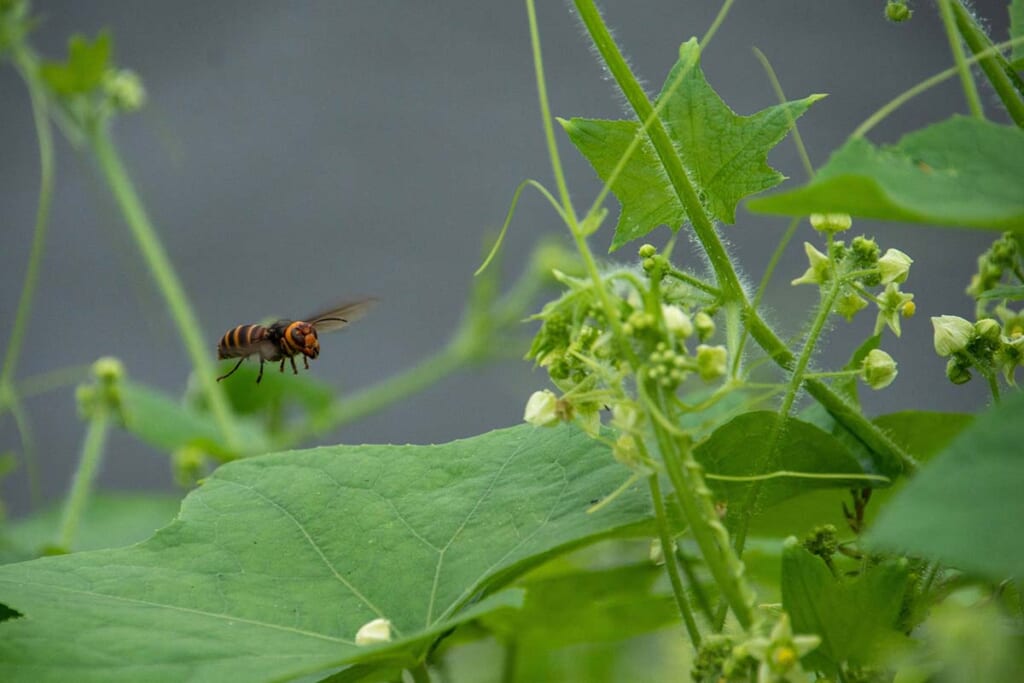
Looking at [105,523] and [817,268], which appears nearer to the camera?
[817,268]

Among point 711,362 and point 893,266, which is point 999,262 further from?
point 711,362

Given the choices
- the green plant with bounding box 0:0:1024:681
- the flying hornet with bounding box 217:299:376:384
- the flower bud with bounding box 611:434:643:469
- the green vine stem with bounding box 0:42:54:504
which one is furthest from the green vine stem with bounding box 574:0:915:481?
the green vine stem with bounding box 0:42:54:504

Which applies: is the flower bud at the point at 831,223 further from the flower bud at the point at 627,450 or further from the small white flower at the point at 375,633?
the small white flower at the point at 375,633

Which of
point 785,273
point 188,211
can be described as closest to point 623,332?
point 785,273

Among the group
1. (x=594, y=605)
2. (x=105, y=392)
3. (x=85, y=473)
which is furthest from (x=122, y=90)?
(x=594, y=605)

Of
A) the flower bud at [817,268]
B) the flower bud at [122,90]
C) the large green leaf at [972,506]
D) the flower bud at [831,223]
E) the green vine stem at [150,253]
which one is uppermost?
the flower bud at [122,90]

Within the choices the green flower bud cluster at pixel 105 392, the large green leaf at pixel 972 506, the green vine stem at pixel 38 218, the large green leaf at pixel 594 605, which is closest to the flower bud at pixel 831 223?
the large green leaf at pixel 972 506

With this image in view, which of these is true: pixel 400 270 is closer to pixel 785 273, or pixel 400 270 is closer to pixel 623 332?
pixel 785 273
